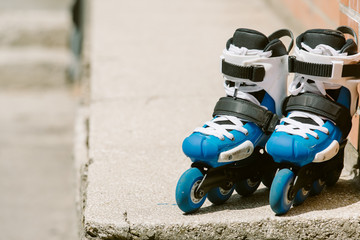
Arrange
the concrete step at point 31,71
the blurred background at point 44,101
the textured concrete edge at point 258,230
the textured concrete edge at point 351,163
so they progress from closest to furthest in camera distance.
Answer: the textured concrete edge at point 258,230 → the textured concrete edge at point 351,163 → the blurred background at point 44,101 → the concrete step at point 31,71

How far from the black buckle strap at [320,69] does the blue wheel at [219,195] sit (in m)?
0.41

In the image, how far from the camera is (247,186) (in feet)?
6.89

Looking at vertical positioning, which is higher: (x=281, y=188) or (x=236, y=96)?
(x=236, y=96)

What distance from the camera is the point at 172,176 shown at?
2.43 meters

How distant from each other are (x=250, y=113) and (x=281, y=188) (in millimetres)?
255

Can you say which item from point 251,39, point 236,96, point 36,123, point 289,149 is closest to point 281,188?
point 289,149

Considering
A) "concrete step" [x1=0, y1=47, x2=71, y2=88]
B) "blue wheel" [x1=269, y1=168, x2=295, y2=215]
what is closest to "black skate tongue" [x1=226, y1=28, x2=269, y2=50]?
"blue wheel" [x1=269, y1=168, x2=295, y2=215]

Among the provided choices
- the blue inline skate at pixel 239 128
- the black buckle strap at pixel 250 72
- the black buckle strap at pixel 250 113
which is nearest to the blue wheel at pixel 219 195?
the blue inline skate at pixel 239 128

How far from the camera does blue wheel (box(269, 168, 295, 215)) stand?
1867 millimetres

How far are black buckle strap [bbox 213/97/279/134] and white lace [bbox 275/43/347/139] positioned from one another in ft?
0.19

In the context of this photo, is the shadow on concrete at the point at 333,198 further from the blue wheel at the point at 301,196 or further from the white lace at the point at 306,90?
the white lace at the point at 306,90

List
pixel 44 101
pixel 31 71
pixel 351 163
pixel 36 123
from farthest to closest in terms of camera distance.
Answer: pixel 31 71 < pixel 44 101 < pixel 36 123 < pixel 351 163

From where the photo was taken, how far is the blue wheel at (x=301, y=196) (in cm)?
198

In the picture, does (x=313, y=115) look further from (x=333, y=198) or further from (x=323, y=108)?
(x=333, y=198)
